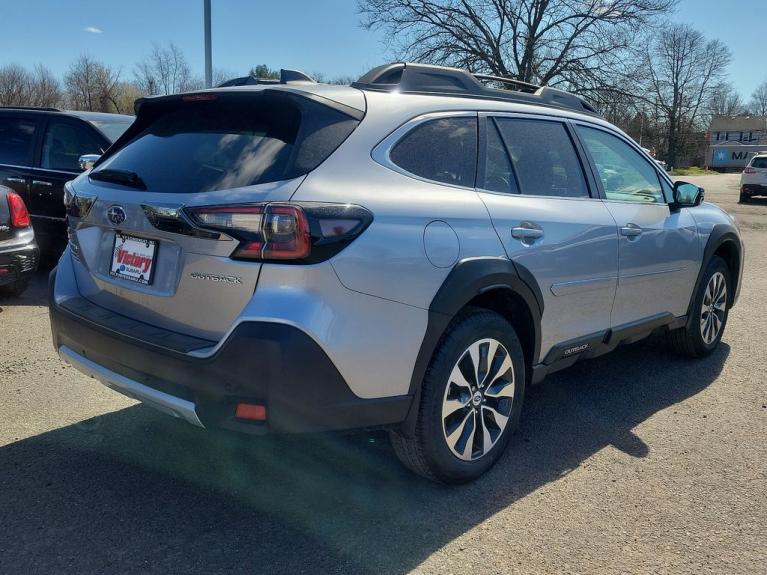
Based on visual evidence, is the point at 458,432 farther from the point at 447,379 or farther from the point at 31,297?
the point at 31,297

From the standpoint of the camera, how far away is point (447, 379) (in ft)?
9.50

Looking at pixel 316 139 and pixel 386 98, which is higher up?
pixel 386 98

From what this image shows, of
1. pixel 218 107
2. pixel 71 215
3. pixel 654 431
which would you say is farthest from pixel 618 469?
pixel 71 215

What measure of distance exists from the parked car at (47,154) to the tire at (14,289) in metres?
0.88

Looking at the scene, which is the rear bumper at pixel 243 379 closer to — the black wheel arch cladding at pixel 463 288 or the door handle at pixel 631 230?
the black wheel arch cladding at pixel 463 288

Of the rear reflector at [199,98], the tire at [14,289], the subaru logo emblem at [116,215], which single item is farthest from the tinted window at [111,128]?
the subaru logo emblem at [116,215]

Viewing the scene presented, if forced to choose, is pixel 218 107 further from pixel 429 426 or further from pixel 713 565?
pixel 713 565

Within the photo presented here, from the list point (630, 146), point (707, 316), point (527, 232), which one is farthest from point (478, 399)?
point (707, 316)

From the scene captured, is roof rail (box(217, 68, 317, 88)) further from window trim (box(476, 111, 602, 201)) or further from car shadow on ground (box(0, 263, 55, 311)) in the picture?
car shadow on ground (box(0, 263, 55, 311))

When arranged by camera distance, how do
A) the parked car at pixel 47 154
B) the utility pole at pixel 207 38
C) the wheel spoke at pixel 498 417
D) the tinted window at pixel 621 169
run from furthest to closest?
the utility pole at pixel 207 38
the parked car at pixel 47 154
the tinted window at pixel 621 169
the wheel spoke at pixel 498 417

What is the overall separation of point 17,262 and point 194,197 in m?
4.04

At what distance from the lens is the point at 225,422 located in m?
2.45

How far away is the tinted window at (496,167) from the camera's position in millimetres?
3234

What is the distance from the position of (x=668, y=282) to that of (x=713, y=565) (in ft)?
7.19
